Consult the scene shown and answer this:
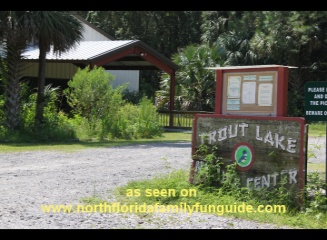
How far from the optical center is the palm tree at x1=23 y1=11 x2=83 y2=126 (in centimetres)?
1822

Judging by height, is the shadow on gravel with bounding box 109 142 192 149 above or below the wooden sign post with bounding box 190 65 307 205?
below

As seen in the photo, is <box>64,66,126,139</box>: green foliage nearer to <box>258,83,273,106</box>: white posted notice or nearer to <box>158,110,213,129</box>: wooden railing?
<box>158,110,213,129</box>: wooden railing

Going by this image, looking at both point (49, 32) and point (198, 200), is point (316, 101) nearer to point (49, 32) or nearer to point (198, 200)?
point (198, 200)

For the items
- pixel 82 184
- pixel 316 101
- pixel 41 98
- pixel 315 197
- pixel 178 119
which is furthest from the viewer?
pixel 178 119

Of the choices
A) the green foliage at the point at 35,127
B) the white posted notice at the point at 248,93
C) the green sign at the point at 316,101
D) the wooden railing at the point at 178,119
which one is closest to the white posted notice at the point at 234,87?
the white posted notice at the point at 248,93

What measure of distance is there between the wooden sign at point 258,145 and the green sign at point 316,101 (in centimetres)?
31

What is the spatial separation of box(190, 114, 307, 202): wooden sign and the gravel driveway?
112 centimetres

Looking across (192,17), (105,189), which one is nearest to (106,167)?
(105,189)

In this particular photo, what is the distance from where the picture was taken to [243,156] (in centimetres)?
893

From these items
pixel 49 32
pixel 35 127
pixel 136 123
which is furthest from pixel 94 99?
pixel 49 32

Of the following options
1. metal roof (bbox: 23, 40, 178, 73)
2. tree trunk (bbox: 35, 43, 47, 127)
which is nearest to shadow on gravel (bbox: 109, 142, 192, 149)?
tree trunk (bbox: 35, 43, 47, 127)

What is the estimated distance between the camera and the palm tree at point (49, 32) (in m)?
18.2

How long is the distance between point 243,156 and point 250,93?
0.99 m

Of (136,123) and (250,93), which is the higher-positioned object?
(250,93)
